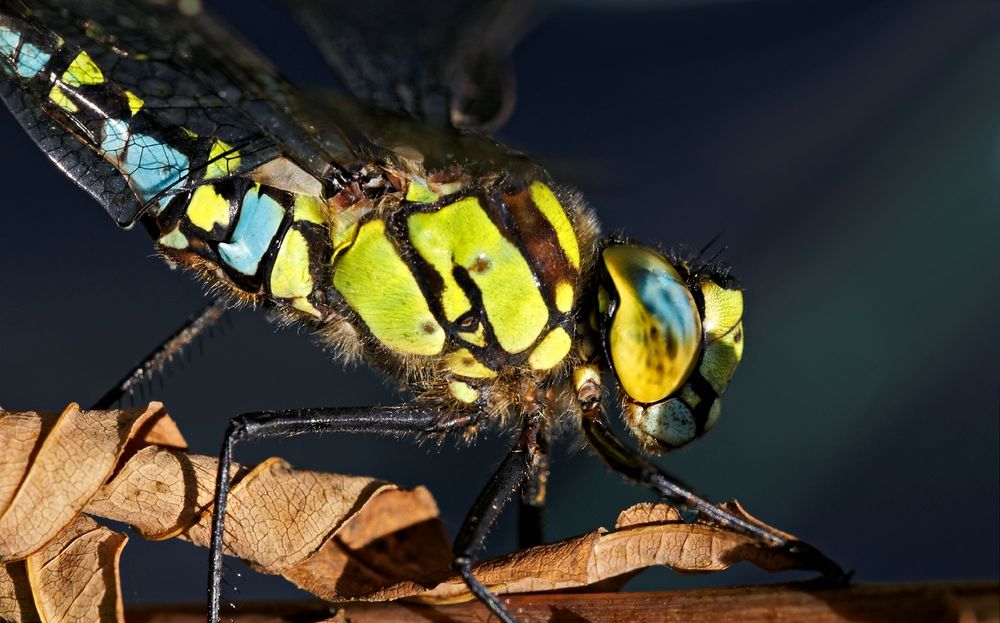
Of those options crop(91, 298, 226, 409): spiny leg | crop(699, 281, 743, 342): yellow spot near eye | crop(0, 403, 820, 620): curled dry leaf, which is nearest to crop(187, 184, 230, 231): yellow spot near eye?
crop(91, 298, 226, 409): spiny leg

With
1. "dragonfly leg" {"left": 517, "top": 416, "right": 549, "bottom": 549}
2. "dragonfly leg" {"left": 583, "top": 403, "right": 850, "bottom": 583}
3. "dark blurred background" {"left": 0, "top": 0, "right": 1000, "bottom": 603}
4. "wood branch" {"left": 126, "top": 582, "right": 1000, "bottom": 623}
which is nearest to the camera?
"wood branch" {"left": 126, "top": 582, "right": 1000, "bottom": 623}

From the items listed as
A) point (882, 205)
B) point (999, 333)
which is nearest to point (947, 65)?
point (882, 205)

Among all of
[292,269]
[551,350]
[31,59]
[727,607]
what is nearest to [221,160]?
[292,269]

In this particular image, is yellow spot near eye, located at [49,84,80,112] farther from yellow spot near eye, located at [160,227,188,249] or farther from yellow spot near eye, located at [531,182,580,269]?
yellow spot near eye, located at [531,182,580,269]

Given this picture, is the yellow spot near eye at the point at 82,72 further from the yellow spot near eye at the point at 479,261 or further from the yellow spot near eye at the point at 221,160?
the yellow spot near eye at the point at 479,261

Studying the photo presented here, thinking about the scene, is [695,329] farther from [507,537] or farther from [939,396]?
[939,396]

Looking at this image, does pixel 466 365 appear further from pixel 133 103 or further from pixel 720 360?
pixel 133 103
